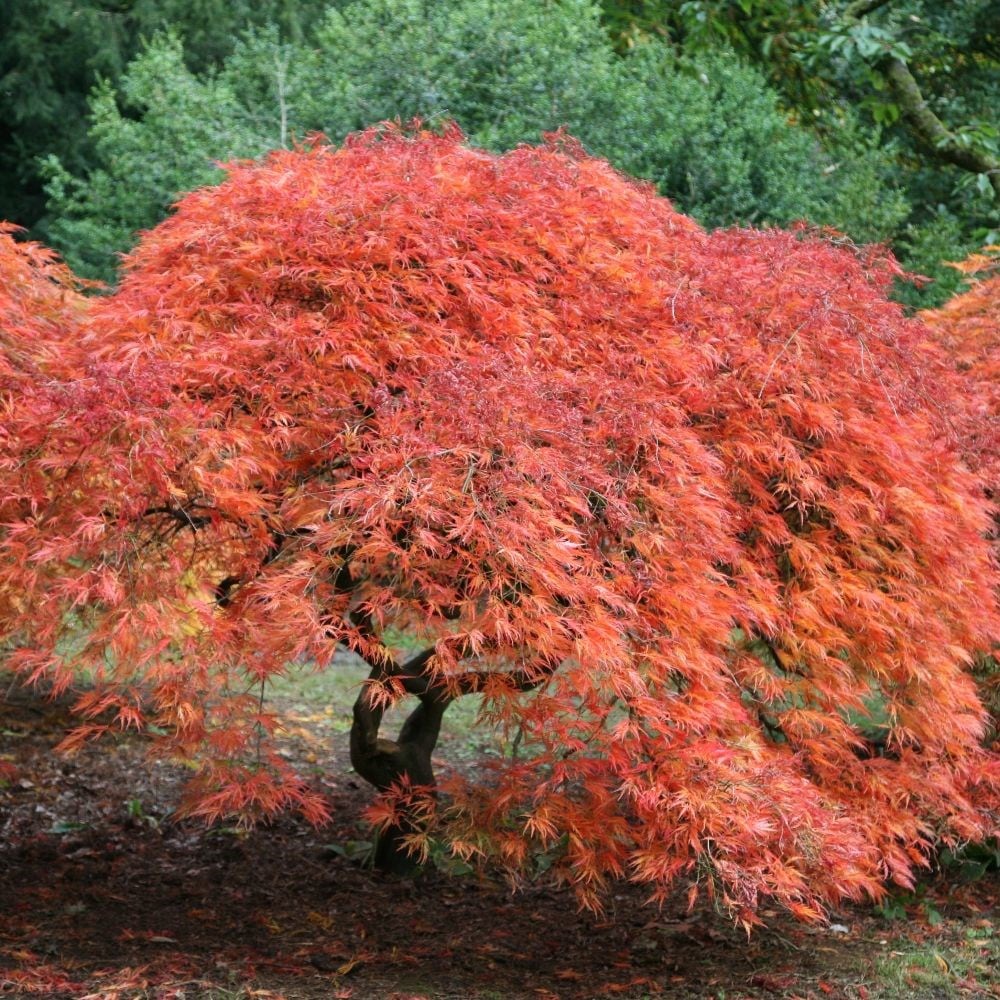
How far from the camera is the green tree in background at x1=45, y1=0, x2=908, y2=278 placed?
32.8 feet

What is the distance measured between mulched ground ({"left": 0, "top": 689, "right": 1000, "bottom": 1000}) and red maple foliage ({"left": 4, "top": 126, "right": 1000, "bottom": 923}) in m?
0.65

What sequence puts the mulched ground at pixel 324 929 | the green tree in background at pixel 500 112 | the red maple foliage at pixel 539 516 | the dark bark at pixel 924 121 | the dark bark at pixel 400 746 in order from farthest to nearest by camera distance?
1. the dark bark at pixel 924 121
2. the green tree in background at pixel 500 112
3. the dark bark at pixel 400 746
4. the mulched ground at pixel 324 929
5. the red maple foliage at pixel 539 516

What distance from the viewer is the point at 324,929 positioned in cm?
504

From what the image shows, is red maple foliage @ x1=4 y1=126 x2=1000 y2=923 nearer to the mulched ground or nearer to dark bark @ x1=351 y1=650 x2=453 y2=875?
dark bark @ x1=351 y1=650 x2=453 y2=875

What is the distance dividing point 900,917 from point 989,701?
3.39ft

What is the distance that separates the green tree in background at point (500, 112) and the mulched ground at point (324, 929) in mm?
5469

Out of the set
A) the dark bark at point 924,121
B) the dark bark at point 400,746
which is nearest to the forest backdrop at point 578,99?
the dark bark at point 924,121

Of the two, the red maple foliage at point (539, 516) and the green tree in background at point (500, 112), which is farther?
the green tree in background at point (500, 112)

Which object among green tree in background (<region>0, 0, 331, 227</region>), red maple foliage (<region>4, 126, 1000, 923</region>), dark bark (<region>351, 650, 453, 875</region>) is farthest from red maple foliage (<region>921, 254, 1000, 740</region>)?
green tree in background (<region>0, 0, 331, 227</region>)

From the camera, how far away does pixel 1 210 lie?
13.7m

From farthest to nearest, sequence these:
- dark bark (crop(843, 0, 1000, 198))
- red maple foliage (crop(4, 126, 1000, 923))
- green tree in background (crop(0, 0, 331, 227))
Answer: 1. green tree in background (crop(0, 0, 331, 227))
2. dark bark (crop(843, 0, 1000, 198))
3. red maple foliage (crop(4, 126, 1000, 923))

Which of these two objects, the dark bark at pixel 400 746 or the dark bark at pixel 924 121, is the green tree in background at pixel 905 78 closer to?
the dark bark at pixel 924 121

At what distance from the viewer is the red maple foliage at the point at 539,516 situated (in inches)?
136

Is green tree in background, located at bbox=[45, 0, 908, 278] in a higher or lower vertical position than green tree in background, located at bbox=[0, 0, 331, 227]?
higher
